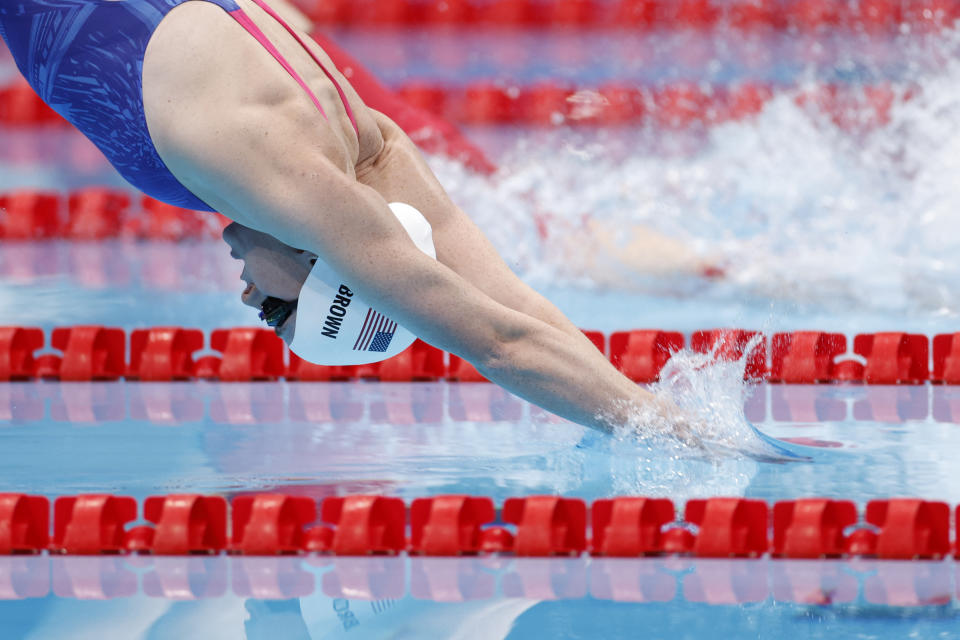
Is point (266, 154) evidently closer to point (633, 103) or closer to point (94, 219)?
point (94, 219)

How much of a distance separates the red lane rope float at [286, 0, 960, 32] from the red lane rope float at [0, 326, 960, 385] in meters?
3.69

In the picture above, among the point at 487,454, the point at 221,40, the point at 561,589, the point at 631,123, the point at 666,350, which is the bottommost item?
the point at 561,589

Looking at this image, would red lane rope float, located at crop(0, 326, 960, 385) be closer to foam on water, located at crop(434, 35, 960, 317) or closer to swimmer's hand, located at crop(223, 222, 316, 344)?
foam on water, located at crop(434, 35, 960, 317)

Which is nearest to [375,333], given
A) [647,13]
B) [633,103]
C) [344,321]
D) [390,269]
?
[344,321]

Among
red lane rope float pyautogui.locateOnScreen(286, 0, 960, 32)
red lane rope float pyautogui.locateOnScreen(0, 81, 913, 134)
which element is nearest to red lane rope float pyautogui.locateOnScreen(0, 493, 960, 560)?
red lane rope float pyautogui.locateOnScreen(0, 81, 913, 134)

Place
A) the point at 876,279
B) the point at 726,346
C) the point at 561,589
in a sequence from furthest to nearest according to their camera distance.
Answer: the point at 876,279 < the point at 726,346 < the point at 561,589

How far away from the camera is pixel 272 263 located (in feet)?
7.95

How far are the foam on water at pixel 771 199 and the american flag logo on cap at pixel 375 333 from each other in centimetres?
237

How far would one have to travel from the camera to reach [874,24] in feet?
23.8

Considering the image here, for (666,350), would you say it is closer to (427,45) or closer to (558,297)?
(558,297)

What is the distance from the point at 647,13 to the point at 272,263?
18.1 ft

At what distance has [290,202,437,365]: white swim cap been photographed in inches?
94.3

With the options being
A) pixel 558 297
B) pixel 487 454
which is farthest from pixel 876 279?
pixel 487 454

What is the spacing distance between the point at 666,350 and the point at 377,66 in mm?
3582
